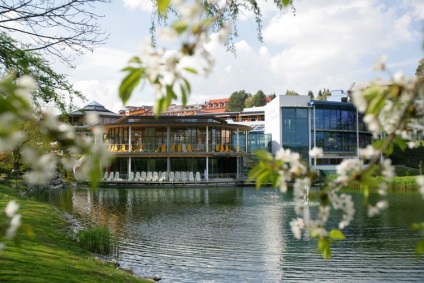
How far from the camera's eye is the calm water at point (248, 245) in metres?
9.77

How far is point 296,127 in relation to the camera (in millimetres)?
45844

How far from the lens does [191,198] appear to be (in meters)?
26.1

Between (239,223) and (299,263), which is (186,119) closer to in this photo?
(239,223)

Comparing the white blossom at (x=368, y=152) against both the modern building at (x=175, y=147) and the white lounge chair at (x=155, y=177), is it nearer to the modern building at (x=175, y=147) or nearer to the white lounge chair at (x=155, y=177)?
the white lounge chair at (x=155, y=177)

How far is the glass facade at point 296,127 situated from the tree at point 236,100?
1994 inches

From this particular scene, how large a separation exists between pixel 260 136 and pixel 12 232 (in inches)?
1939

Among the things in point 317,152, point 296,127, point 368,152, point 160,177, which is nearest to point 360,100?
point 368,152

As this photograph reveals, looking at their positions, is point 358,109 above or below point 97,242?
above

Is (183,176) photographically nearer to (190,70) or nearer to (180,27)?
(190,70)

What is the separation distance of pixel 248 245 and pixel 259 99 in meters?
85.2

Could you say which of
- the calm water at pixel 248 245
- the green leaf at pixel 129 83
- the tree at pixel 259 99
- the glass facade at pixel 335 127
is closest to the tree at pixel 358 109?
the green leaf at pixel 129 83

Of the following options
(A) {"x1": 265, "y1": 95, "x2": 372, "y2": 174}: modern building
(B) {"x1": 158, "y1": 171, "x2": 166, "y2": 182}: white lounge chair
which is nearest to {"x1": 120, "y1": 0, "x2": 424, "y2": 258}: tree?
(B) {"x1": 158, "y1": 171, "x2": 166, "y2": 182}: white lounge chair

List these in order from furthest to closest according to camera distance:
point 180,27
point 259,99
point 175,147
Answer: point 259,99, point 175,147, point 180,27

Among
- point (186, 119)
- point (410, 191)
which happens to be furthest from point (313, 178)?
point (186, 119)
